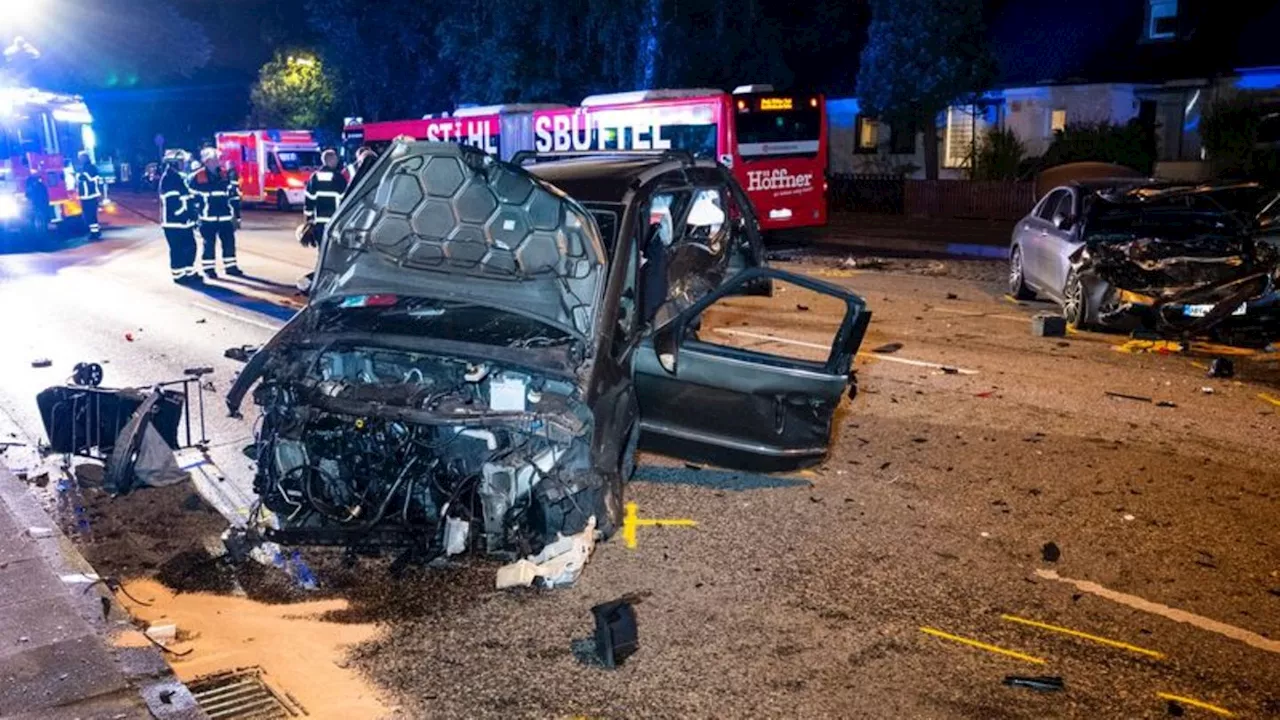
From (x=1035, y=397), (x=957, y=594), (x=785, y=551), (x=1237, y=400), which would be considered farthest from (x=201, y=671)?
(x=1237, y=400)

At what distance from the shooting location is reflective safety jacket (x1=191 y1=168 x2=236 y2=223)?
16766 mm

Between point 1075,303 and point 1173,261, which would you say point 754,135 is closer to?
point 1075,303

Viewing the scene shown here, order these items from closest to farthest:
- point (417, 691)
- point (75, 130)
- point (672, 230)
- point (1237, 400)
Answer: point (417, 691), point (672, 230), point (1237, 400), point (75, 130)

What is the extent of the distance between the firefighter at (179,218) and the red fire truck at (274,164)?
68.7ft

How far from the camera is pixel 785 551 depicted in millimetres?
6012

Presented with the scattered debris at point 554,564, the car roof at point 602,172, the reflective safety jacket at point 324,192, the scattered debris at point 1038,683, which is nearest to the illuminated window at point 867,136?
the reflective safety jacket at point 324,192

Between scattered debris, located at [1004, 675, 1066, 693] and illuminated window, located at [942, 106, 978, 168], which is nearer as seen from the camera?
scattered debris, located at [1004, 675, 1066, 693]

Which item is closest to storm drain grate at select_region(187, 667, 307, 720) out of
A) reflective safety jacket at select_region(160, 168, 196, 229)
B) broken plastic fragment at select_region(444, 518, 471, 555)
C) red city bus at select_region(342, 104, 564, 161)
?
broken plastic fragment at select_region(444, 518, 471, 555)

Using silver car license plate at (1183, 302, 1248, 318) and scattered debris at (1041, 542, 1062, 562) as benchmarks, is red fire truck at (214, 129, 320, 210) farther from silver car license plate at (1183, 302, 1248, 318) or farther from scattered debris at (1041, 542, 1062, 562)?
scattered debris at (1041, 542, 1062, 562)

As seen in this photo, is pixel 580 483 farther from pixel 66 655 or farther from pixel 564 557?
pixel 66 655

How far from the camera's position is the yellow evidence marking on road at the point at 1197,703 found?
4.34 m

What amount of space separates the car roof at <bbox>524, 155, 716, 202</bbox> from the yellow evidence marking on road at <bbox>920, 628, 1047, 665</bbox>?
2865mm

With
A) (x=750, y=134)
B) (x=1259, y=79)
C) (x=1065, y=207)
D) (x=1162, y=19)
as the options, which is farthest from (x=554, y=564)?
(x=1162, y=19)

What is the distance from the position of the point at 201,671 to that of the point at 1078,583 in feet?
13.3
